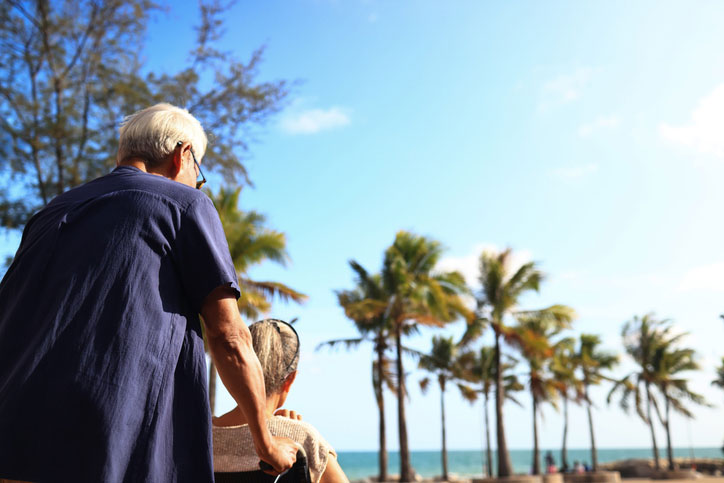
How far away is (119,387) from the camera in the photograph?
145cm

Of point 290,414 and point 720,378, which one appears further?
point 720,378

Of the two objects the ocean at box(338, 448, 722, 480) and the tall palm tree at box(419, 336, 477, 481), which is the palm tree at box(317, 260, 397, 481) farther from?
the ocean at box(338, 448, 722, 480)

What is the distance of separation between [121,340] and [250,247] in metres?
15.8

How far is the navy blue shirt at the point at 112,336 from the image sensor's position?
55.7 inches

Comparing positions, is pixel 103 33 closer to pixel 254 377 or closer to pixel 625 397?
pixel 254 377

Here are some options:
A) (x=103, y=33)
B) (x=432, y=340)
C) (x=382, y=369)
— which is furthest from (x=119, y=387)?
(x=432, y=340)

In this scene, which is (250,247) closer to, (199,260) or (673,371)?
(199,260)

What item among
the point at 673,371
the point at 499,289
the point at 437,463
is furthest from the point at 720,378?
the point at 437,463

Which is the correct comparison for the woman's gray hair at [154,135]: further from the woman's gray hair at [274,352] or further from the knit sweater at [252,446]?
the knit sweater at [252,446]

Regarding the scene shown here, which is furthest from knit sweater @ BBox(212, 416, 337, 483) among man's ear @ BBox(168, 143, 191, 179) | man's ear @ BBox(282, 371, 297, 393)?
man's ear @ BBox(168, 143, 191, 179)

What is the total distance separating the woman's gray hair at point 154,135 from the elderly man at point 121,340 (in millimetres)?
205

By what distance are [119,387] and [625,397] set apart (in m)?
48.4

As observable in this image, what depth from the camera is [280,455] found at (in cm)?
173

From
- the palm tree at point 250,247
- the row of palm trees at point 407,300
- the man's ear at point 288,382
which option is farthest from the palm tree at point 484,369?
the man's ear at point 288,382
